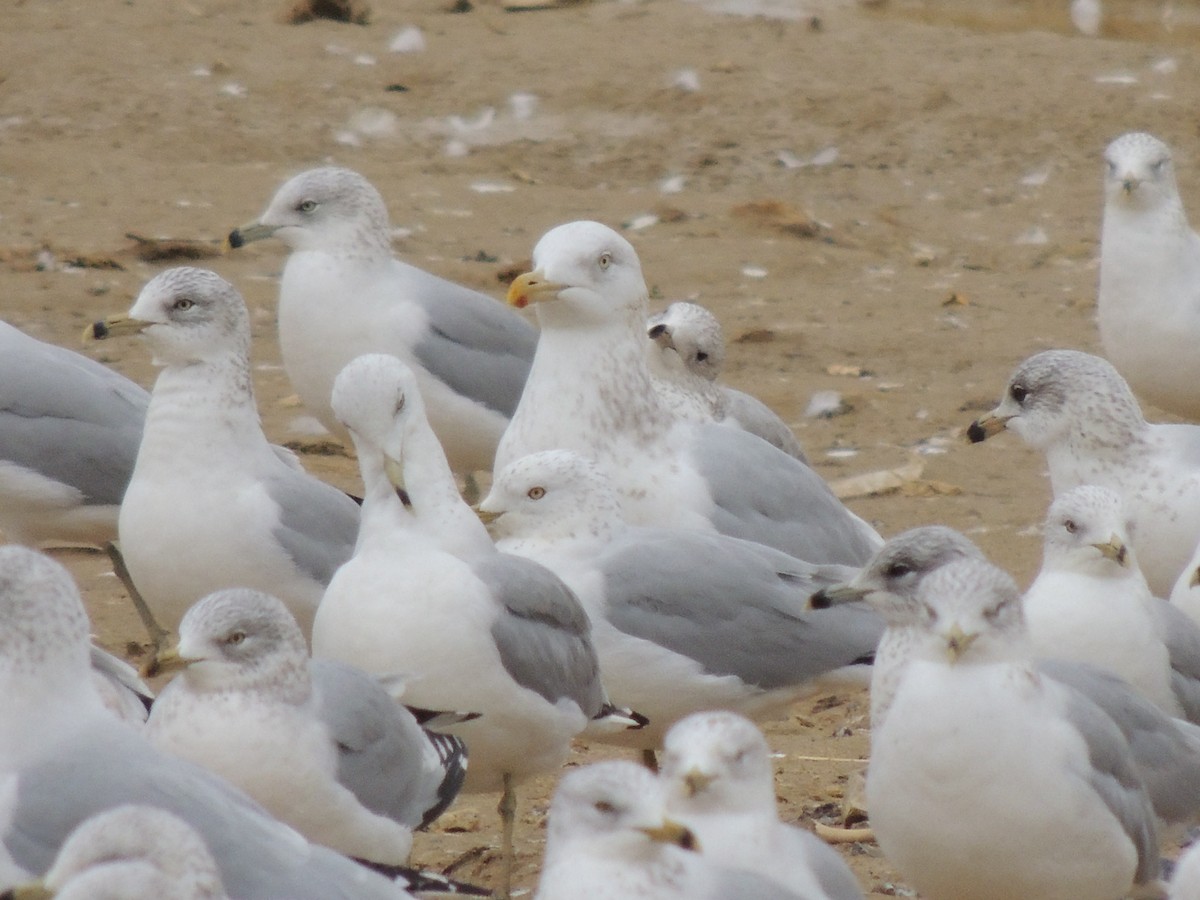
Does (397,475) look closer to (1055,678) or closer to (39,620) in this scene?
(39,620)

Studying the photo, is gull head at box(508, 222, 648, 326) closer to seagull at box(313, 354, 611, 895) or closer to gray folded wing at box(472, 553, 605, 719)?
seagull at box(313, 354, 611, 895)

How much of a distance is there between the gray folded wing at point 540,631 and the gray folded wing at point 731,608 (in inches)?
11.3

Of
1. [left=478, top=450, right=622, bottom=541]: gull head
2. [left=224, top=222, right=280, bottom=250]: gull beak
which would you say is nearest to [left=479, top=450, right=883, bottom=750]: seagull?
[left=478, top=450, right=622, bottom=541]: gull head

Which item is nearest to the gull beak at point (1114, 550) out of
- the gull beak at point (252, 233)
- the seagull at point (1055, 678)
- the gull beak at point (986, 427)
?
the seagull at point (1055, 678)

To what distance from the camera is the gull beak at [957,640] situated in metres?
4.06

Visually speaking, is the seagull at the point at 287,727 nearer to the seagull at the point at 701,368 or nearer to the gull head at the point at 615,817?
the gull head at the point at 615,817

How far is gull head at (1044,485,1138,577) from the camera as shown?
5023 millimetres

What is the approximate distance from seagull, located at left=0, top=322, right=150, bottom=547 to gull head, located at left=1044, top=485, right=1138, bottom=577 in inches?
105

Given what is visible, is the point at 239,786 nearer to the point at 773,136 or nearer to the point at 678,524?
the point at 678,524

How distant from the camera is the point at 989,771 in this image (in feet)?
13.2

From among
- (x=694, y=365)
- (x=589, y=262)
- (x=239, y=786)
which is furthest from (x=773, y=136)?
(x=239, y=786)

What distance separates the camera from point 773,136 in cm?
1226

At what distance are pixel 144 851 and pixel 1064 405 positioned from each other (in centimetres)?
386

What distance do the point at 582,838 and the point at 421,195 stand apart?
797cm
